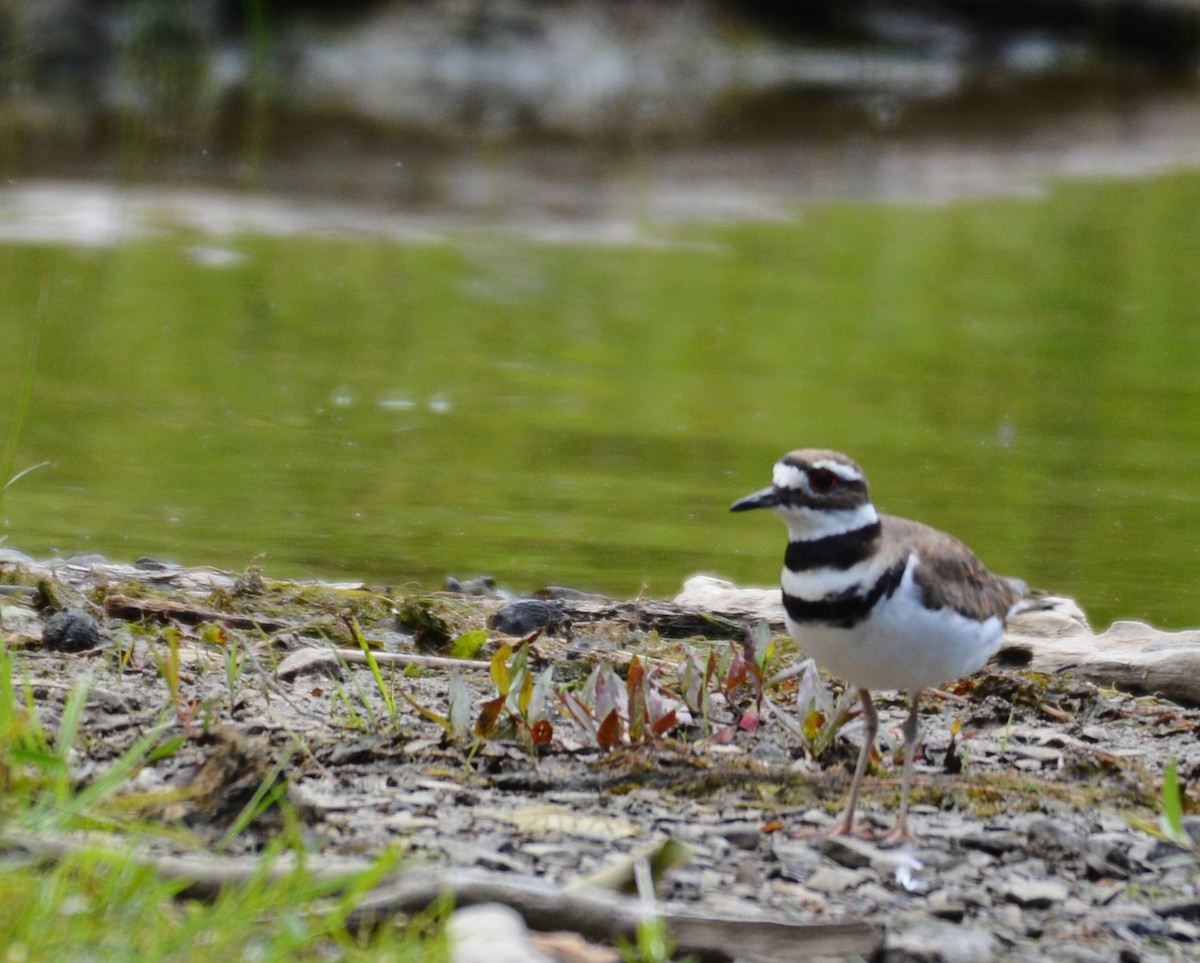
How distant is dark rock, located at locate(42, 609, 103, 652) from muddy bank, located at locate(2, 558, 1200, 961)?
0.04 m

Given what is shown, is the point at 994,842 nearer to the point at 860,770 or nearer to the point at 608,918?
the point at 860,770

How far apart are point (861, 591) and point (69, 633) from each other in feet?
6.48

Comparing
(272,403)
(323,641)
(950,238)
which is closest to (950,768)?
(323,641)

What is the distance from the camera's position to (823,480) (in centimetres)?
356

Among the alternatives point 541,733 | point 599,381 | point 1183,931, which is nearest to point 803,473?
point 541,733

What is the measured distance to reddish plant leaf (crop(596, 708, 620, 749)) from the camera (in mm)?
3793

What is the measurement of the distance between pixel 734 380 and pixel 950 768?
5886 mm

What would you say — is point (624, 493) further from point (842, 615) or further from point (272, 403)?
point (842, 615)

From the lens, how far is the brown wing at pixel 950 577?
353 cm

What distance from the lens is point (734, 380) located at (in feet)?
32.1

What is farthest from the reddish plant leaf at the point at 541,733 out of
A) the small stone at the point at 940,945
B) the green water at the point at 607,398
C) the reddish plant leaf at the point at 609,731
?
the green water at the point at 607,398

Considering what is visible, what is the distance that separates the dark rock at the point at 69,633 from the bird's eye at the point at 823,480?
1.86 meters

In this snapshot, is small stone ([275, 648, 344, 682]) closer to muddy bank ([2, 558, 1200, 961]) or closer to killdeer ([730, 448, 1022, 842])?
muddy bank ([2, 558, 1200, 961])

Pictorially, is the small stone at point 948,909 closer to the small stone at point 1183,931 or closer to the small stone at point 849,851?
the small stone at point 849,851
